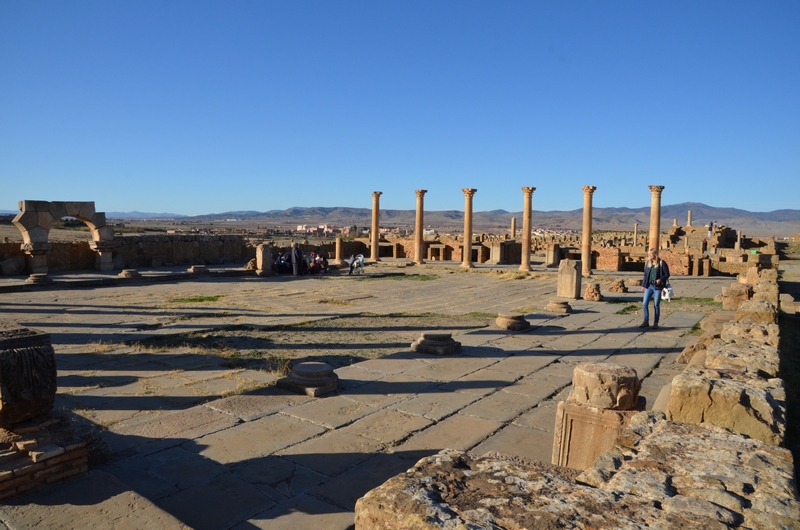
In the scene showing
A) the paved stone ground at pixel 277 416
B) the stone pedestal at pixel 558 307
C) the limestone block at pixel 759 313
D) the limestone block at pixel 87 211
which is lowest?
the paved stone ground at pixel 277 416

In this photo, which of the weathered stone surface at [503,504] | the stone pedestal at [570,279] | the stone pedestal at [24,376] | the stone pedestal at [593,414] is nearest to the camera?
the weathered stone surface at [503,504]

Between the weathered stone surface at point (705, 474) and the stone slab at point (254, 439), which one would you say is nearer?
the weathered stone surface at point (705, 474)

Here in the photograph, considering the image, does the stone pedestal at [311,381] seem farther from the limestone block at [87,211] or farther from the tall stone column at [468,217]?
the tall stone column at [468,217]

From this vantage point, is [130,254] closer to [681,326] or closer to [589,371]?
[681,326]

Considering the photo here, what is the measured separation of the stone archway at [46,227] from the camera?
61.9ft

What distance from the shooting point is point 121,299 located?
1478 cm

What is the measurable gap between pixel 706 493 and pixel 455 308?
11864mm

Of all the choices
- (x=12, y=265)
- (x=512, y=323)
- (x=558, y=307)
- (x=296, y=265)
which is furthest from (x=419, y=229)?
(x=512, y=323)

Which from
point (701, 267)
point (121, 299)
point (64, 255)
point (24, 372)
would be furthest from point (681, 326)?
point (64, 255)

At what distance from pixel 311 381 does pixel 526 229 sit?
21.9 m

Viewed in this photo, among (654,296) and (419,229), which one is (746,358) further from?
(419,229)

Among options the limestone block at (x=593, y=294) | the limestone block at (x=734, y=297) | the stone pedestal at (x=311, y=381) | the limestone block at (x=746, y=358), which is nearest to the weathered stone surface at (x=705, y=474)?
the limestone block at (x=746, y=358)

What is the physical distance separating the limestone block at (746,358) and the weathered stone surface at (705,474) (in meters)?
1.59

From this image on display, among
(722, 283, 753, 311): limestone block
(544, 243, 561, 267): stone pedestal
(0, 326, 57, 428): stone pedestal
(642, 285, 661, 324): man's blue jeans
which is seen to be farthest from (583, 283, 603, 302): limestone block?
(544, 243, 561, 267): stone pedestal
